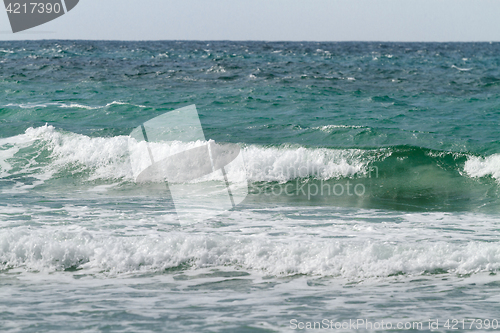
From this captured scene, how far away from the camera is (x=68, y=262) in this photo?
5.84 m

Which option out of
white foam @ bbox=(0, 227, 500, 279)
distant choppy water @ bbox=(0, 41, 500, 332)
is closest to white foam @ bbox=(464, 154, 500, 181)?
distant choppy water @ bbox=(0, 41, 500, 332)

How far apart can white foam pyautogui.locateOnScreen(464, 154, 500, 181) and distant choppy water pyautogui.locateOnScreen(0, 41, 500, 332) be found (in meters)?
0.04

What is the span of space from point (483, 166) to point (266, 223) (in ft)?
19.1

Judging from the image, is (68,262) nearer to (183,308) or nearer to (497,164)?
(183,308)

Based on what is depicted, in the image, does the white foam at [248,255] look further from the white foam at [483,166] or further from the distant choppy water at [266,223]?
the white foam at [483,166]

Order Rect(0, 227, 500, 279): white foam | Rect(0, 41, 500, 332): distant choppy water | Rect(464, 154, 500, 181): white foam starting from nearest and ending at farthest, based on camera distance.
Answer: Rect(0, 41, 500, 332): distant choppy water → Rect(0, 227, 500, 279): white foam → Rect(464, 154, 500, 181): white foam

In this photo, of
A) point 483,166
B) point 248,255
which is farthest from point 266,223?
point 483,166

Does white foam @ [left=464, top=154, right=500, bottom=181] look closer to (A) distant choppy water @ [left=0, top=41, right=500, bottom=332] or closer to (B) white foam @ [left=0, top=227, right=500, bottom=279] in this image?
(A) distant choppy water @ [left=0, top=41, right=500, bottom=332]

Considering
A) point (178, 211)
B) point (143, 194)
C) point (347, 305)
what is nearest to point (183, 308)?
point (347, 305)

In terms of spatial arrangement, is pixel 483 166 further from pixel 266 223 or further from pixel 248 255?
pixel 248 255

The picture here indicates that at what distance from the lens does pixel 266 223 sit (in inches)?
291

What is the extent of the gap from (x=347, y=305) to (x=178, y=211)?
13.4ft

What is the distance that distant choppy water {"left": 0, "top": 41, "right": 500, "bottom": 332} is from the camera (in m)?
4.73

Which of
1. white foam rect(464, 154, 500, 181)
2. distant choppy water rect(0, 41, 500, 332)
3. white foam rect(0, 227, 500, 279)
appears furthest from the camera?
white foam rect(464, 154, 500, 181)
